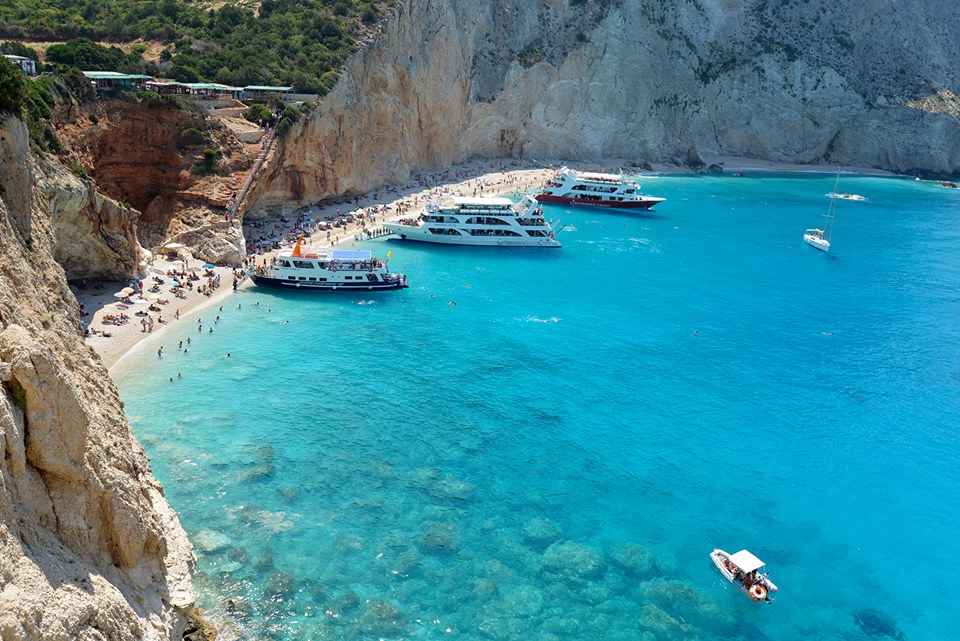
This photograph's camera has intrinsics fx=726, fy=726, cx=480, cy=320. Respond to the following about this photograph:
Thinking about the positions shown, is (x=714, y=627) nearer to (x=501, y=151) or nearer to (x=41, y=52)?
(x=41, y=52)

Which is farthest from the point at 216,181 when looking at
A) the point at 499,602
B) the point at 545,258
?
the point at 499,602

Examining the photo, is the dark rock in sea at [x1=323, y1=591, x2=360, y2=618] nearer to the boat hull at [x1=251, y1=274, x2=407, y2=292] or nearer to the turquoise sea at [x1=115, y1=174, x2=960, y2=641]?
the turquoise sea at [x1=115, y1=174, x2=960, y2=641]

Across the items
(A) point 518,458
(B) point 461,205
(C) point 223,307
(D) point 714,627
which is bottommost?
(D) point 714,627

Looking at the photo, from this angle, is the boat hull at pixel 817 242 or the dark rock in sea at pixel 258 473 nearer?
the dark rock in sea at pixel 258 473

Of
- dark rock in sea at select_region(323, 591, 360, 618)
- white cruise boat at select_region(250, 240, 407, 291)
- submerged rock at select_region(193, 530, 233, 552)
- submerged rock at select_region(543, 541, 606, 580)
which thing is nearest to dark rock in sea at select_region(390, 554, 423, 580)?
dark rock in sea at select_region(323, 591, 360, 618)

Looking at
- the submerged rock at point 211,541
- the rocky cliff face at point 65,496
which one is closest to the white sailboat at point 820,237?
the submerged rock at point 211,541

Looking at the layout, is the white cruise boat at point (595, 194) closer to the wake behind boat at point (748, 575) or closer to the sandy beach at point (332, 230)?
the sandy beach at point (332, 230)
